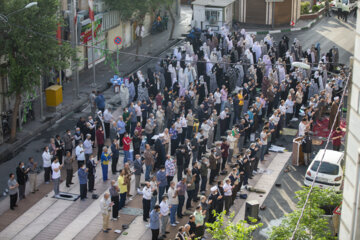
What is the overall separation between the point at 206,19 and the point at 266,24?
6.01 m

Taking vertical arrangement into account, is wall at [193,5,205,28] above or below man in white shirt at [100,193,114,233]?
above

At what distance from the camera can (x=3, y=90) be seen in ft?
98.1

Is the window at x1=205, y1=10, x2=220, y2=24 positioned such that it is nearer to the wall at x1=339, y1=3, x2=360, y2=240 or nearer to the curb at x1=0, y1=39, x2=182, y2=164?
the curb at x1=0, y1=39, x2=182, y2=164

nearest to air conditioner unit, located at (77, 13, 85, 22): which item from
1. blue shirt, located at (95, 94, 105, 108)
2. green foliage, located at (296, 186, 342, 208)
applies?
blue shirt, located at (95, 94, 105, 108)

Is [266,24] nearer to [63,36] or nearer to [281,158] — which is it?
[63,36]

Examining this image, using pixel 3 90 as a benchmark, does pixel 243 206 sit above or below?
below

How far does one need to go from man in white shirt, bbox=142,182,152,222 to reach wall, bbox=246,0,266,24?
105ft

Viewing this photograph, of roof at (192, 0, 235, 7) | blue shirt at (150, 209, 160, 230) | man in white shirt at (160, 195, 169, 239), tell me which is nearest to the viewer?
blue shirt at (150, 209, 160, 230)

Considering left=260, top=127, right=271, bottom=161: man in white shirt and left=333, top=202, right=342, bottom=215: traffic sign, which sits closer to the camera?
left=333, top=202, right=342, bottom=215: traffic sign

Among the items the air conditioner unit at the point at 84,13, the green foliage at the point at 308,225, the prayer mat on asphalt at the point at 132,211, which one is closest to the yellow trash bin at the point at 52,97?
the air conditioner unit at the point at 84,13

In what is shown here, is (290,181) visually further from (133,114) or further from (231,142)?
(133,114)

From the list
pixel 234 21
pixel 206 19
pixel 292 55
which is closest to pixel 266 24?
pixel 234 21

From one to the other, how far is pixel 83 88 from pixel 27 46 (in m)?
8.97

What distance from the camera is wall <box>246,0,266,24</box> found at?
166 feet
